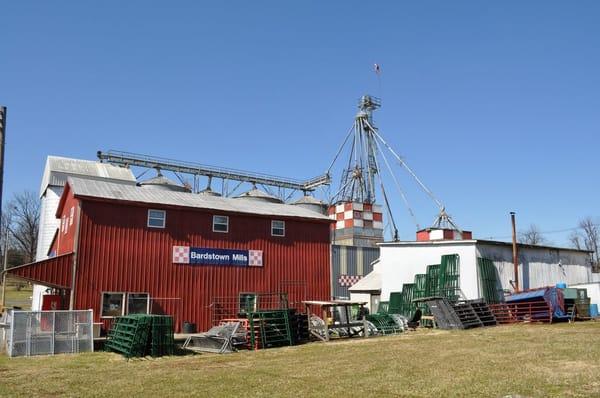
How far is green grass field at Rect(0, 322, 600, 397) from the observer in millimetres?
10727

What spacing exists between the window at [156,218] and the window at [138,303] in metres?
3.33

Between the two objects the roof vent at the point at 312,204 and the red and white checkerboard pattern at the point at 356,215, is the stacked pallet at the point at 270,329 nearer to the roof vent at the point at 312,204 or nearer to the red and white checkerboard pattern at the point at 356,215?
the roof vent at the point at 312,204

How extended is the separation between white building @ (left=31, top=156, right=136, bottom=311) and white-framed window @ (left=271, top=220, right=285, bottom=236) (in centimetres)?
1948

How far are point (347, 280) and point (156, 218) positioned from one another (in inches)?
816

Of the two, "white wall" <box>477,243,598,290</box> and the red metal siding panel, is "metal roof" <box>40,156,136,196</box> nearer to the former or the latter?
the red metal siding panel

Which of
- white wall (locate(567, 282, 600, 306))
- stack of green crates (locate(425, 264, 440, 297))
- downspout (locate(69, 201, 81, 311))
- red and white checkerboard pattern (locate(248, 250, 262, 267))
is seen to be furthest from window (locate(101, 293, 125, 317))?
white wall (locate(567, 282, 600, 306))

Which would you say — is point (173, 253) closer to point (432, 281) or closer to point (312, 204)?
point (432, 281)

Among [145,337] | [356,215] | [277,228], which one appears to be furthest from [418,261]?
[356,215]

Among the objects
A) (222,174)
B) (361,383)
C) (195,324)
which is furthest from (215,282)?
(222,174)

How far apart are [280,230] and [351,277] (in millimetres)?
15330

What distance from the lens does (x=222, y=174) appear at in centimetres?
6234

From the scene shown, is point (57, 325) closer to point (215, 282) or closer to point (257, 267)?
point (215, 282)

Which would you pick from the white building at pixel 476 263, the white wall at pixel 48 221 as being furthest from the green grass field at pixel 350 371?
the white wall at pixel 48 221

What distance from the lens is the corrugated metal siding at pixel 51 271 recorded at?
889 inches
